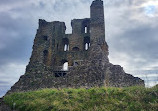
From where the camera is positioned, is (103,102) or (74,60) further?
(74,60)

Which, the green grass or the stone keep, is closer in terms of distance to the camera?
the green grass

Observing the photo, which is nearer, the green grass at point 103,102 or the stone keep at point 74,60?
the green grass at point 103,102

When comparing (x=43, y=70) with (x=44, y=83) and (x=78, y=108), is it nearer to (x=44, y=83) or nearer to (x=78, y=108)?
(x=44, y=83)

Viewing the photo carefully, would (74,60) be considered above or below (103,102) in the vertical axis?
above

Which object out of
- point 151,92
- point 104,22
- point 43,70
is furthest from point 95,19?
point 151,92

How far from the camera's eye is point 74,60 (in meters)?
25.0

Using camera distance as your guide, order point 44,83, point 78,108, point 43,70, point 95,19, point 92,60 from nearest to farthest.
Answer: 1. point 78,108
2. point 92,60
3. point 44,83
4. point 43,70
5. point 95,19

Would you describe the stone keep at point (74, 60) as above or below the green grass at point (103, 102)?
above

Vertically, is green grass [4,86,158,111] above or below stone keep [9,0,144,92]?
below

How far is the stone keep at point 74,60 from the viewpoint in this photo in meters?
16.7

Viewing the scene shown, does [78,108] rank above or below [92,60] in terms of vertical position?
below

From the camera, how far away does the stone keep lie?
16.7 metres

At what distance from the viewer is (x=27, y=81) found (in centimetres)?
1920

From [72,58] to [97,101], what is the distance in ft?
52.3
